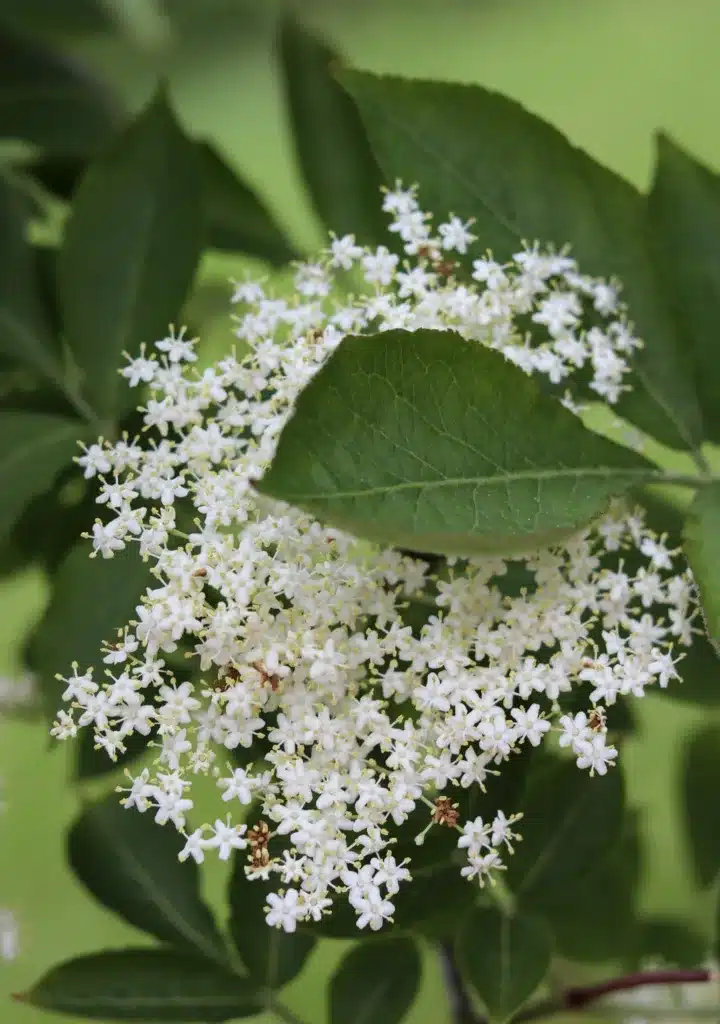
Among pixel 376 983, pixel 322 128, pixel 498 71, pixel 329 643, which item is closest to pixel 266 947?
pixel 376 983

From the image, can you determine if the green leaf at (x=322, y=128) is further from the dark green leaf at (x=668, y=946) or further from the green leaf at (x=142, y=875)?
the dark green leaf at (x=668, y=946)

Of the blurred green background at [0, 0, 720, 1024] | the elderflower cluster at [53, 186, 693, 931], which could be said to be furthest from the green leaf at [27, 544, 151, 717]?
the blurred green background at [0, 0, 720, 1024]

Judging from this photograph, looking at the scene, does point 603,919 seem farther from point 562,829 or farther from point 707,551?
point 707,551

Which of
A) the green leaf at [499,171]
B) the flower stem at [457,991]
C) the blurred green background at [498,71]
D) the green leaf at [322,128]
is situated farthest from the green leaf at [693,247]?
the blurred green background at [498,71]

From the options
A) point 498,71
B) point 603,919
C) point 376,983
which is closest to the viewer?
point 376,983

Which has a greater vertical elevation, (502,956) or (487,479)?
(487,479)
